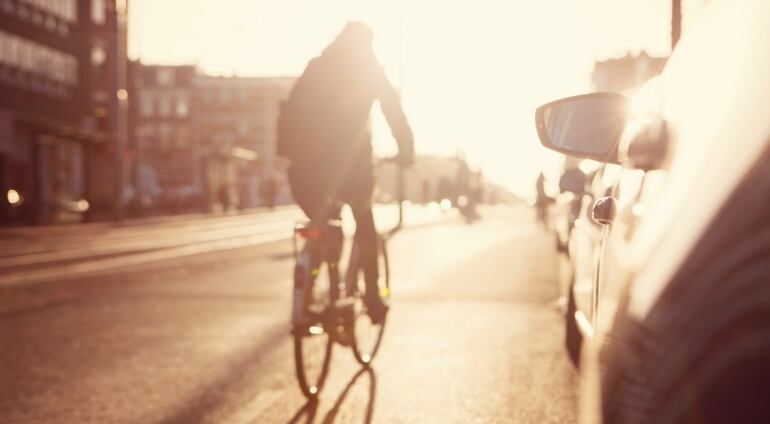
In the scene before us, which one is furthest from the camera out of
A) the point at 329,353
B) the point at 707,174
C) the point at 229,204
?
the point at 229,204

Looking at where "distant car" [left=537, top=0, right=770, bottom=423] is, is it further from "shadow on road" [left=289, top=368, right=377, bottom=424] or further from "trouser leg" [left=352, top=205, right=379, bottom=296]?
"trouser leg" [left=352, top=205, right=379, bottom=296]

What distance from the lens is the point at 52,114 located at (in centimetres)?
4197

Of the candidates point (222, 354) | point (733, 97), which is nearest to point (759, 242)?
point (733, 97)

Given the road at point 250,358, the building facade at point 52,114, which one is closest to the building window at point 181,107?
the building facade at point 52,114

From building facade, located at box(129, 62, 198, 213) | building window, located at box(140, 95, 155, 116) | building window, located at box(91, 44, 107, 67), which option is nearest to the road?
building window, located at box(91, 44, 107, 67)

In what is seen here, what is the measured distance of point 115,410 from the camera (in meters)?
4.69

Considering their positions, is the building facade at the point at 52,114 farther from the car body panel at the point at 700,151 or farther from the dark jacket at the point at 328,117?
the car body panel at the point at 700,151

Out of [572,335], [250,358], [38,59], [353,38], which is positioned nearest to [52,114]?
[38,59]

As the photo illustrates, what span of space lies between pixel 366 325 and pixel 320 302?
2.82 feet

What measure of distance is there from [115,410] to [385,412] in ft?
4.30

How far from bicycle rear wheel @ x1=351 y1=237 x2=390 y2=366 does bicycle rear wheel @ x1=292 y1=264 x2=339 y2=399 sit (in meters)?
0.32

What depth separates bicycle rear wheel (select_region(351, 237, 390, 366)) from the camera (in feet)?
18.0

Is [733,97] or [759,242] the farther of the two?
[733,97]

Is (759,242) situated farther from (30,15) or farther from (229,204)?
(229,204)
